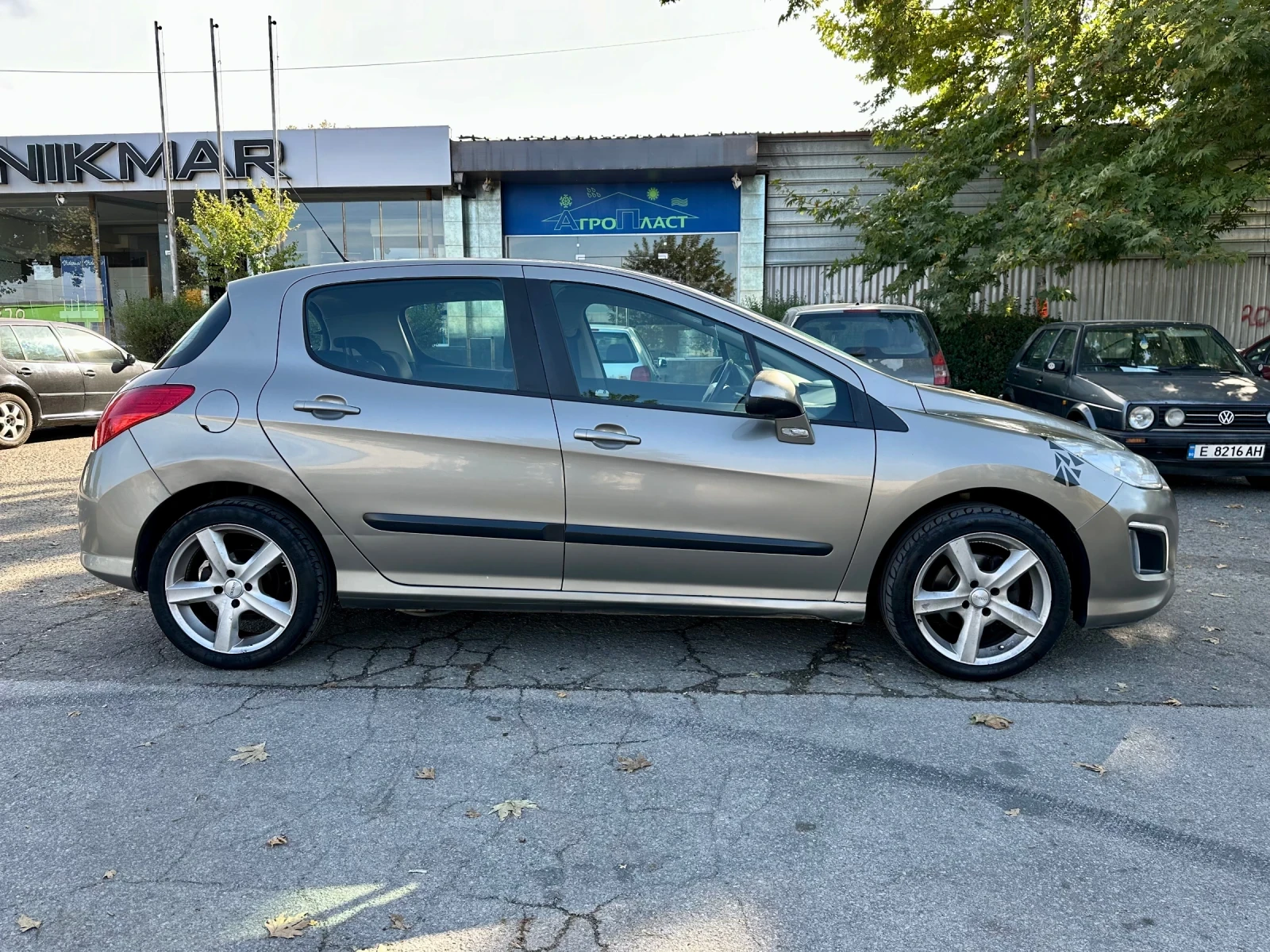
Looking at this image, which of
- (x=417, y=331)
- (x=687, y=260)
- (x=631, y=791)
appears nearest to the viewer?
(x=631, y=791)

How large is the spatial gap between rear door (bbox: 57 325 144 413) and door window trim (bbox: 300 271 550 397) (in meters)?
9.00

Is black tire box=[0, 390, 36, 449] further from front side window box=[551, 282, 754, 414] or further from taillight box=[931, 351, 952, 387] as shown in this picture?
taillight box=[931, 351, 952, 387]

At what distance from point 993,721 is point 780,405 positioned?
1.45 m

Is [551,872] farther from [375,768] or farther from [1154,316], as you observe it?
[1154,316]

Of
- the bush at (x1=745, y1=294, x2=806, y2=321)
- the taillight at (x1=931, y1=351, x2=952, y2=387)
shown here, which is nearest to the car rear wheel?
the taillight at (x1=931, y1=351, x2=952, y2=387)

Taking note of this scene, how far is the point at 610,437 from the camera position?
384 centimetres

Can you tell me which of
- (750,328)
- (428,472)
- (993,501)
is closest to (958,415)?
(993,501)

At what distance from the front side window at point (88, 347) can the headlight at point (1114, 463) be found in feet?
38.0

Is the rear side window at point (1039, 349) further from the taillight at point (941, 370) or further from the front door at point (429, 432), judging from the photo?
the front door at point (429, 432)

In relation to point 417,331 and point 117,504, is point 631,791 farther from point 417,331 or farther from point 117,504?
point 117,504

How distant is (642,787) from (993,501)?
1.99 meters

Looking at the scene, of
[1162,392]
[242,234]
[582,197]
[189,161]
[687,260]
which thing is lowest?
[1162,392]

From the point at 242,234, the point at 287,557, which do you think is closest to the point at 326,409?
the point at 287,557

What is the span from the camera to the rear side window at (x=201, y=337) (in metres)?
4.06
